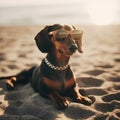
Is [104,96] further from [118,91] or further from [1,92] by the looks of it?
[1,92]

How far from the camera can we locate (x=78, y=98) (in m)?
4.31

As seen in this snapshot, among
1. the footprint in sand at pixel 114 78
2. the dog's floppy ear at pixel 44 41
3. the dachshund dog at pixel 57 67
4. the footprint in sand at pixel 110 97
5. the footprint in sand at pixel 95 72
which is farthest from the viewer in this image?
the footprint in sand at pixel 95 72

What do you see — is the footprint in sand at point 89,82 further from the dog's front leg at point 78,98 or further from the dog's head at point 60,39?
the dog's head at point 60,39

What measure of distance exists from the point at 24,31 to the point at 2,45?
2.82 meters

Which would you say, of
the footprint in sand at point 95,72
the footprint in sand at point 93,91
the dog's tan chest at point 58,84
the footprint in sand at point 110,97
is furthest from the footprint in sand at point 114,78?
the dog's tan chest at point 58,84

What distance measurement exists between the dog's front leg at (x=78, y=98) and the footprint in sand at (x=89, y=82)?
64cm

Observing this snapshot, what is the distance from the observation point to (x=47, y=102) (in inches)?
169

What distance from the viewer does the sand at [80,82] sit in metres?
3.97

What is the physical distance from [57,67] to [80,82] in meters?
1.02

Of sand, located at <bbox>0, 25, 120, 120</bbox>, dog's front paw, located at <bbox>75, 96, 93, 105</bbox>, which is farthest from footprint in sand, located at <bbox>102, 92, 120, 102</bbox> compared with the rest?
dog's front paw, located at <bbox>75, 96, 93, 105</bbox>

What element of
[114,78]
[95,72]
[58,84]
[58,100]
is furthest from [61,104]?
[95,72]

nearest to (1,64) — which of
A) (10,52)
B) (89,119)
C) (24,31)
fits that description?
(10,52)

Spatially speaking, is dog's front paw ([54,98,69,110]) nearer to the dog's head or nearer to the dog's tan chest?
the dog's tan chest

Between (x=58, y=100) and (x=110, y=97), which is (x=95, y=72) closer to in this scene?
(x=110, y=97)
